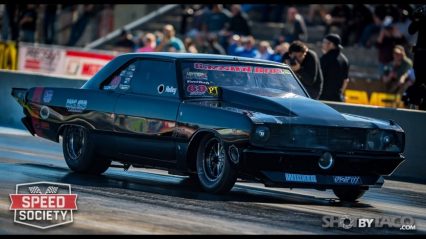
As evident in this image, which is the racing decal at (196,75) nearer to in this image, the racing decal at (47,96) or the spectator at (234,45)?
the racing decal at (47,96)

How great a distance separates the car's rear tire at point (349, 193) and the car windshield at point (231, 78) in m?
1.14

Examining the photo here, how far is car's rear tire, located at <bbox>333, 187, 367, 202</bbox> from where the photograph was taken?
464 inches

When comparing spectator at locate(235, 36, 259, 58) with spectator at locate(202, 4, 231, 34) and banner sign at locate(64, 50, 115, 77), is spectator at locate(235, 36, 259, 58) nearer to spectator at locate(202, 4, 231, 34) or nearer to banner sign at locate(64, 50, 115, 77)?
spectator at locate(202, 4, 231, 34)

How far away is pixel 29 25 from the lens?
32875mm

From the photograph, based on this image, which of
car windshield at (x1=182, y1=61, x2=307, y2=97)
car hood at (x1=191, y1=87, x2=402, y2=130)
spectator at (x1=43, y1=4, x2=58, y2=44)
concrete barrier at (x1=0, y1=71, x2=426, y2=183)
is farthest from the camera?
spectator at (x1=43, y1=4, x2=58, y2=44)

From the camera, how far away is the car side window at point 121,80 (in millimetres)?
12532

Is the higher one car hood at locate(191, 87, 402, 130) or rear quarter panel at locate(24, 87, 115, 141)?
car hood at locate(191, 87, 402, 130)

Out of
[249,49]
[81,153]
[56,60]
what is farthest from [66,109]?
[56,60]

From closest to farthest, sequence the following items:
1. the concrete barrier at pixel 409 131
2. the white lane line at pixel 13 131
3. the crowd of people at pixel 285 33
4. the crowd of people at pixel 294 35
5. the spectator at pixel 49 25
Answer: the concrete barrier at pixel 409 131 → the white lane line at pixel 13 131 → the crowd of people at pixel 285 33 → the crowd of people at pixel 294 35 → the spectator at pixel 49 25

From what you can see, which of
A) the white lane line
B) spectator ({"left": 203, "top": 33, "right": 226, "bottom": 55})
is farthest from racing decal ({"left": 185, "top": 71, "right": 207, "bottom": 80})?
spectator ({"left": 203, "top": 33, "right": 226, "bottom": 55})

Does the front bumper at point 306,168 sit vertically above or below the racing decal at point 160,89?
below

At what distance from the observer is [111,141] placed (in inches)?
485

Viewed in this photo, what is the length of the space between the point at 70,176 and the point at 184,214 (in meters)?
2.96
